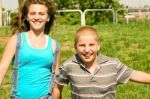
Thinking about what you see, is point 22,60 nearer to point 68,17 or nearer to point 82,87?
point 82,87

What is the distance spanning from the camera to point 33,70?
12.8 feet

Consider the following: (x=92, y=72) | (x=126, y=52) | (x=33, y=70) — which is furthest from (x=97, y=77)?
(x=126, y=52)

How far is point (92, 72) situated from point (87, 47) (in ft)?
0.62

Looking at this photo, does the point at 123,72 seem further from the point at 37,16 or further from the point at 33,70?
the point at 37,16

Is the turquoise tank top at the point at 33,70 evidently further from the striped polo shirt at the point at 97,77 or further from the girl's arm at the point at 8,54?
the striped polo shirt at the point at 97,77

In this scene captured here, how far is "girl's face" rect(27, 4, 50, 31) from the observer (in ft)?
12.9

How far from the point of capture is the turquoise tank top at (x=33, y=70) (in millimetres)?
3842

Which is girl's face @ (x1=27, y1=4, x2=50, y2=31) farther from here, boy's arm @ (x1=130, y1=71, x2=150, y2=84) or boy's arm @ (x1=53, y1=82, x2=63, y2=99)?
boy's arm @ (x1=130, y1=71, x2=150, y2=84)

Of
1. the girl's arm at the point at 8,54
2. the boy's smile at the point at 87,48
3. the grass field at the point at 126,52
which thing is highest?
the boy's smile at the point at 87,48

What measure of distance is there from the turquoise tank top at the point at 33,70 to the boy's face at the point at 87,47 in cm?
65

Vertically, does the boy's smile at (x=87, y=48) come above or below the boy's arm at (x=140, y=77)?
above

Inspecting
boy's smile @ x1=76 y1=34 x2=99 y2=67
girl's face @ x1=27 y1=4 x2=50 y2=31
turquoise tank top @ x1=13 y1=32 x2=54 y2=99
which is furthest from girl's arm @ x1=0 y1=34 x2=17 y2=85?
boy's smile @ x1=76 y1=34 x2=99 y2=67

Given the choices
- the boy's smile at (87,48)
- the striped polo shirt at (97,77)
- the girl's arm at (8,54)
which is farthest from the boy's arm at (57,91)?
the girl's arm at (8,54)

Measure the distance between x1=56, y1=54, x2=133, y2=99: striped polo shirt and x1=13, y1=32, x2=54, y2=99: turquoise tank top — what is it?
21.0 inches
